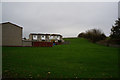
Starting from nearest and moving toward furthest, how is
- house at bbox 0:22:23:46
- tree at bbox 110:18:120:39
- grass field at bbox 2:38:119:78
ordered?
grass field at bbox 2:38:119:78 < house at bbox 0:22:23:46 < tree at bbox 110:18:120:39

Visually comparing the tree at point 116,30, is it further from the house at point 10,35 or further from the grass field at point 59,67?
the house at point 10,35

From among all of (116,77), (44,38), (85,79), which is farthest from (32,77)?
(44,38)

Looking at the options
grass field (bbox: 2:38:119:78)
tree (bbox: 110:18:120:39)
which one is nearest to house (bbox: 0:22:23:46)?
grass field (bbox: 2:38:119:78)

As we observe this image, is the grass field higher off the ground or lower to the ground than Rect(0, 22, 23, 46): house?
lower

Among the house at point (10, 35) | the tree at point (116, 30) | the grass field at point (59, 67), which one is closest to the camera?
the grass field at point (59, 67)

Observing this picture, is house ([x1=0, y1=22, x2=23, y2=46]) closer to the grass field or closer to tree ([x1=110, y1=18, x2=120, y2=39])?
the grass field

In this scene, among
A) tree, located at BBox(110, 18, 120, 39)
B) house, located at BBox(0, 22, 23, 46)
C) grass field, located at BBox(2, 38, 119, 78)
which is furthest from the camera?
tree, located at BBox(110, 18, 120, 39)

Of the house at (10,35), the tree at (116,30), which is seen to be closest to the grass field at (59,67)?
the house at (10,35)

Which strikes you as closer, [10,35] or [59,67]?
[59,67]

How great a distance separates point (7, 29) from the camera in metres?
16.4

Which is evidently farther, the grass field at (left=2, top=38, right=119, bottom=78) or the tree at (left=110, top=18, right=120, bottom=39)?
the tree at (left=110, top=18, right=120, bottom=39)

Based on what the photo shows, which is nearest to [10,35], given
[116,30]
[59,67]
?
[59,67]

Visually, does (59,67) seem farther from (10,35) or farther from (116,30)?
(116,30)

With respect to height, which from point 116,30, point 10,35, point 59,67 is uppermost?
Answer: point 116,30
